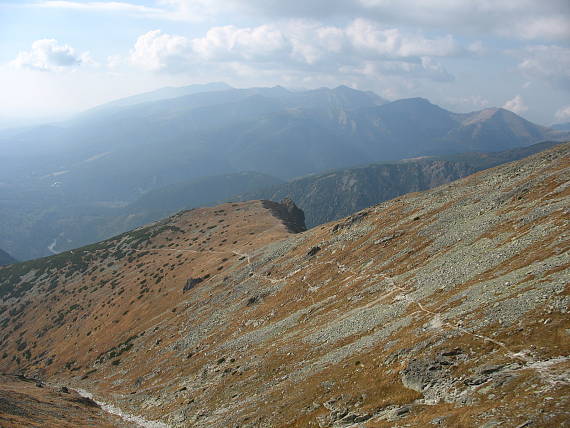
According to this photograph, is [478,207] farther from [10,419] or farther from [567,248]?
[10,419]

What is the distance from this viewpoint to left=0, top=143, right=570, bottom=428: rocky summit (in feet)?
89.6

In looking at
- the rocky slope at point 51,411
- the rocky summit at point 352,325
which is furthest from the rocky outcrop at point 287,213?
the rocky slope at point 51,411

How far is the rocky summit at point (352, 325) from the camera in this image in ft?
89.6

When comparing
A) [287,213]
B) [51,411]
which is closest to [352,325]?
[51,411]

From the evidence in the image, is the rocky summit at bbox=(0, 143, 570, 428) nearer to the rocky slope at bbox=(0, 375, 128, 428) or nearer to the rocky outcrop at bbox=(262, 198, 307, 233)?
the rocky slope at bbox=(0, 375, 128, 428)

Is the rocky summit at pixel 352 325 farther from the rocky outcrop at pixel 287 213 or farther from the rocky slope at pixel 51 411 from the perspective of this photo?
the rocky outcrop at pixel 287 213

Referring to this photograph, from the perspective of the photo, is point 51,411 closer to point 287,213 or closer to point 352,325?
point 352,325

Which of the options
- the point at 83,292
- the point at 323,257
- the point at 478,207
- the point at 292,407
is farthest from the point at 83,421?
the point at 83,292

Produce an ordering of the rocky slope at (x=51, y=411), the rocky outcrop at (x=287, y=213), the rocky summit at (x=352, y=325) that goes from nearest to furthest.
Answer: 1. the rocky summit at (x=352, y=325)
2. the rocky slope at (x=51, y=411)
3. the rocky outcrop at (x=287, y=213)

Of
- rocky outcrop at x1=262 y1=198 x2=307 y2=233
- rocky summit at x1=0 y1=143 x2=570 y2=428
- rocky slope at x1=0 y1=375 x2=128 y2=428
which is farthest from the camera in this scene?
rocky outcrop at x1=262 y1=198 x2=307 y2=233

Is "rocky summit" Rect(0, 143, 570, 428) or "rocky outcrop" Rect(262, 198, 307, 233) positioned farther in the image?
"rocky outcrop" Rect(262, 198, 307, 233)

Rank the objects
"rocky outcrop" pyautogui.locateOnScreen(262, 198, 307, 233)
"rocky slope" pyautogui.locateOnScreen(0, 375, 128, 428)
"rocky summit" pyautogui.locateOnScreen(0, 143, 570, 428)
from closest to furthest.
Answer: "rocky summit" pyautogui.locateOnScreen(0, 143, 570, 428)
"rocky slope" pyautogui.locateOnScreen(0, 375, 128, 428)
"rocky outcrop" pyautogui.locateOnScreen(262, 198, 307, 233)

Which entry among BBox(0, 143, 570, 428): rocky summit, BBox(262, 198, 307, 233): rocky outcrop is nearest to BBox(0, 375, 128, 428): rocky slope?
BBox(0, 143, 570, 428): rocky summit

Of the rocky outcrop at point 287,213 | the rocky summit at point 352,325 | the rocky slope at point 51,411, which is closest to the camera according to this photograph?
the rocky summit at point 352,325
